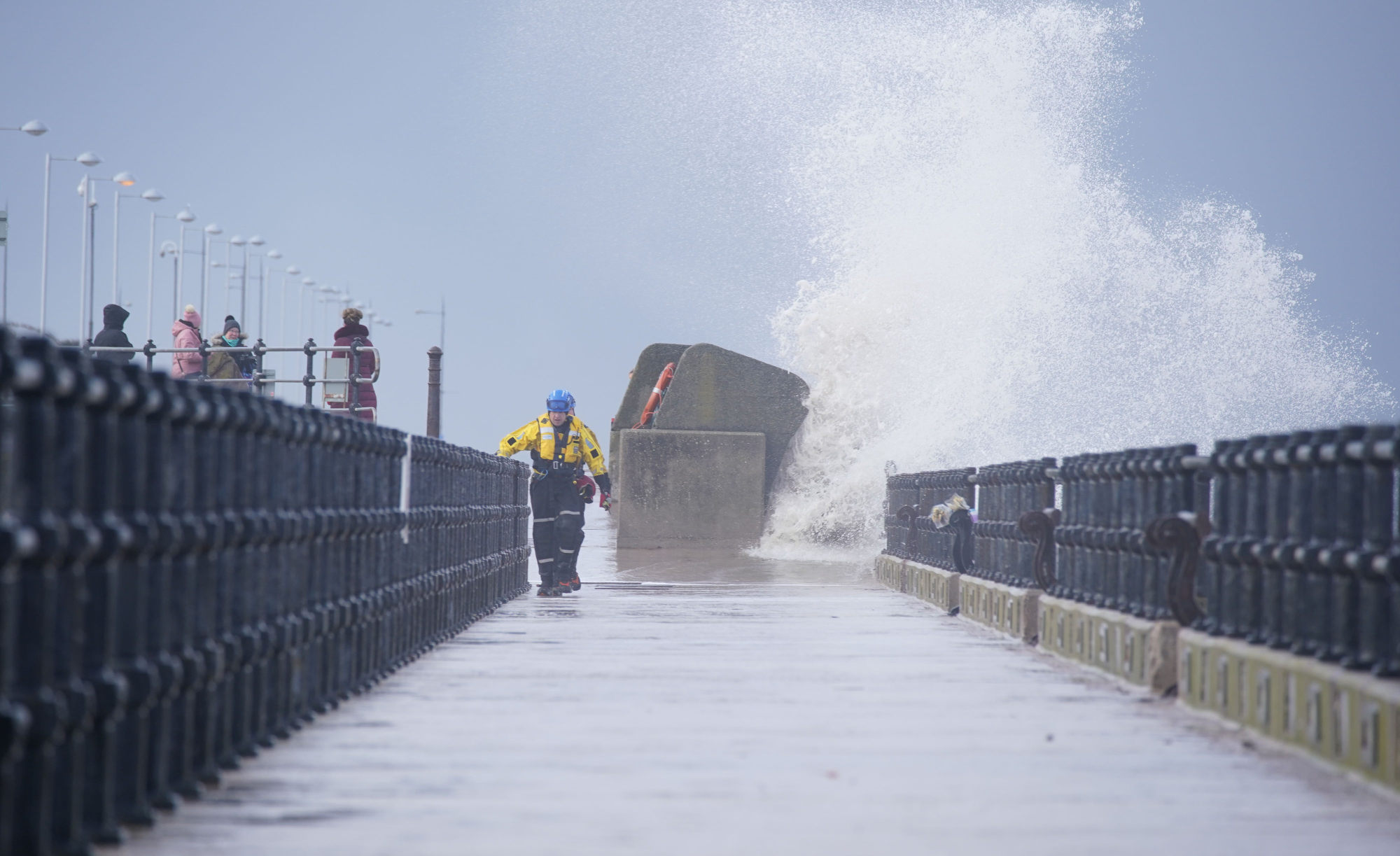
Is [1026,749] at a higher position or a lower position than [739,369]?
lower

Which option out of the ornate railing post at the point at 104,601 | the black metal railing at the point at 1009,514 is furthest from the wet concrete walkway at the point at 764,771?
the black metal railing at the point at 1009,514

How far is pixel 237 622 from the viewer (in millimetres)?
5832

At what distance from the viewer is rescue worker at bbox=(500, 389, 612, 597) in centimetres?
1650

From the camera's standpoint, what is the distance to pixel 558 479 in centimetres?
1670

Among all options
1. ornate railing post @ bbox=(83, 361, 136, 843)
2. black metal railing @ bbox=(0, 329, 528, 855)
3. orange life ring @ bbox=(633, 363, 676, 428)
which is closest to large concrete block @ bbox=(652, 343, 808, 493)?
orange life ring @ bbox=(633, 363, 676, 428)

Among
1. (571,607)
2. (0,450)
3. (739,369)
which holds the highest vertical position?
(739,369)

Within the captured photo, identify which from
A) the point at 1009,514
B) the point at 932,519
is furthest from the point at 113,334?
the point at 1009,514

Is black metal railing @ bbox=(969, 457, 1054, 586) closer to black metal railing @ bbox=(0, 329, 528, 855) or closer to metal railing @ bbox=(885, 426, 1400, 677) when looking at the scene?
metal railing @ bbox=(885, 426, 1400, 677)

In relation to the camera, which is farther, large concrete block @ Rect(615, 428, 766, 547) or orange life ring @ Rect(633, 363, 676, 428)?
orange life ring @ Rect(633, 363, 676, 428)

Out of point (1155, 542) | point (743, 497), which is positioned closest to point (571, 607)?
point (1155, 542)

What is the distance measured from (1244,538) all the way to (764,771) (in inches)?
90.9

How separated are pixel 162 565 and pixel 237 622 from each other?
37.3 inches

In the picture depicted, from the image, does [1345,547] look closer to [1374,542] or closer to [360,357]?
[1374,542]

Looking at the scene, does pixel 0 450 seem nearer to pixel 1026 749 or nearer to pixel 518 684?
pixel 1026 749
